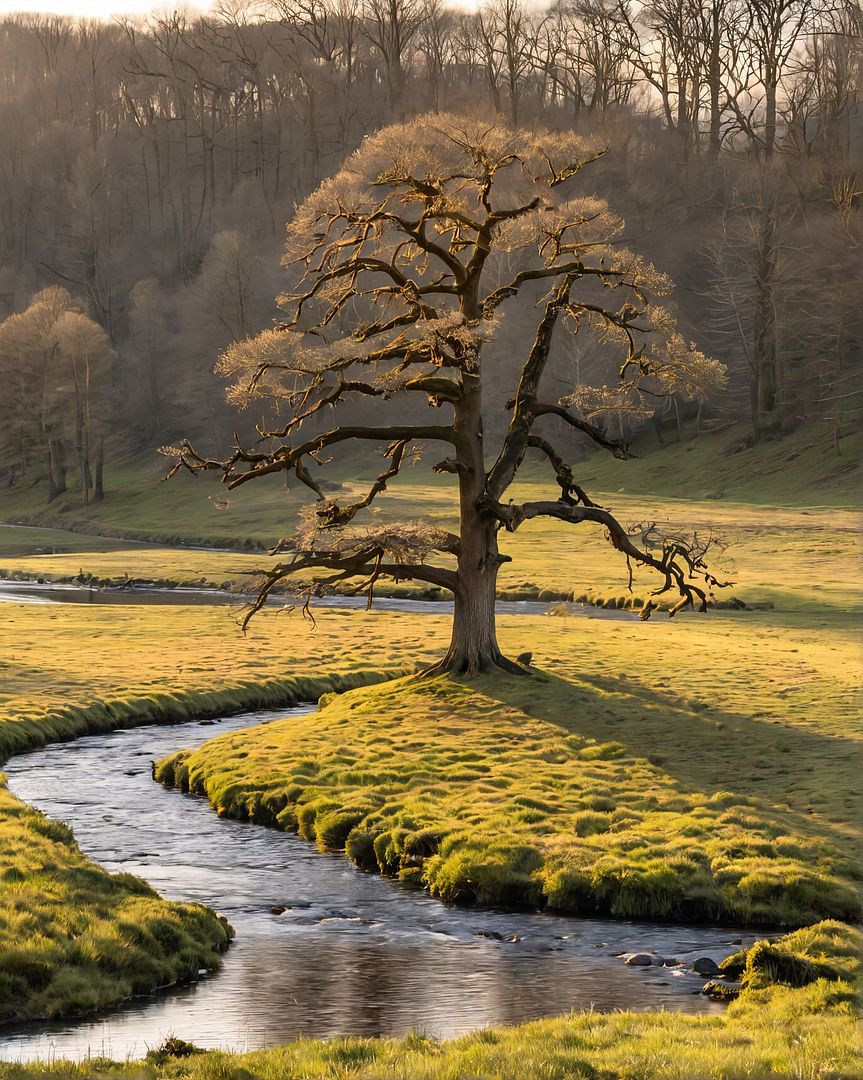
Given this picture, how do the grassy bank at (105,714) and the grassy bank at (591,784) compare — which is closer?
the grassy bank at (105,714)

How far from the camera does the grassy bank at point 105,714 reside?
53.8ft

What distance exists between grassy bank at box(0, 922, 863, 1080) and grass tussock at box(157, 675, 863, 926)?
436 centimetres

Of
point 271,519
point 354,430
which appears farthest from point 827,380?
point 354,430

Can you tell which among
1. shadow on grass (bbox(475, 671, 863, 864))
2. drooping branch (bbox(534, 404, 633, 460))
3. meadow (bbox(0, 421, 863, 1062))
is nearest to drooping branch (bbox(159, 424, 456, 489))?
drooping branch (bbox(534, 404, 633, 460))

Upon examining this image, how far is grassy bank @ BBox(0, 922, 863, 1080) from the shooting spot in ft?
39.2

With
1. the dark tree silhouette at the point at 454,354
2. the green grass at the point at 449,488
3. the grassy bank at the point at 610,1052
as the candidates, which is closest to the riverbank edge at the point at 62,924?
the grassy bank at the point at 610,1052

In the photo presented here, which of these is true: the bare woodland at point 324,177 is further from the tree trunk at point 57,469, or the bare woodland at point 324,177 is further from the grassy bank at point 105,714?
the grassy bank at point 105,714

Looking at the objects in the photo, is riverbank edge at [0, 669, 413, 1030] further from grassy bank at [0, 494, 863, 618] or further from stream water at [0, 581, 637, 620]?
stream water at [0, 581, 637, 620]

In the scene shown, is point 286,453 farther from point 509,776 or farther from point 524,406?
point 509,776

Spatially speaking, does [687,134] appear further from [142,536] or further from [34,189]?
[34,189]

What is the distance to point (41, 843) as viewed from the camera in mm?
21172

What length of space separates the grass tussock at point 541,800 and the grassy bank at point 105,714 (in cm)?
451

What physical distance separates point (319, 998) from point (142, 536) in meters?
79.7

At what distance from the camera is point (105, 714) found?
115 feet
